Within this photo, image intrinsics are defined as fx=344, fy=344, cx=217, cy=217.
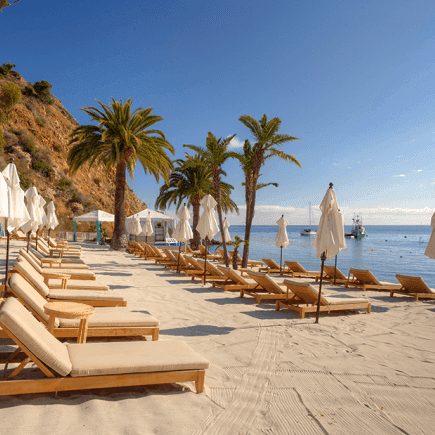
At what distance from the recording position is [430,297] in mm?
8875

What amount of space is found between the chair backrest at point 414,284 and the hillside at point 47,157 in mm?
35138

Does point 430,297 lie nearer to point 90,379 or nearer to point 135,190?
point 90,379

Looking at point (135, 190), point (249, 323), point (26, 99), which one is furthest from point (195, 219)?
point (135, 190)

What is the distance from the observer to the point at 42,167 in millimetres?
39438

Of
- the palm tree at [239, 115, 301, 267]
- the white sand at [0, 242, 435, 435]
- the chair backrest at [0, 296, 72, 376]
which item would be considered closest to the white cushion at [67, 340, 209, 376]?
the chair backrest at [0, 296, 72, 376]

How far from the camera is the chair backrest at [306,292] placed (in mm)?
6434

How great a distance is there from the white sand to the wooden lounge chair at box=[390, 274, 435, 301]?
2.66 meters

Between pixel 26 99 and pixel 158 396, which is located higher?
pixel 26 99

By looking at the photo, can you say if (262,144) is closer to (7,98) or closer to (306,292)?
(306,292)

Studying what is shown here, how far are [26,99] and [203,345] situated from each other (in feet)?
160

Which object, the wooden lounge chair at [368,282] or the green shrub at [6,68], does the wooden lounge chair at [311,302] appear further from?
the green shrub at [6,68]

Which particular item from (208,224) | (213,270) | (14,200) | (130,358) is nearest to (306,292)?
(213,270)

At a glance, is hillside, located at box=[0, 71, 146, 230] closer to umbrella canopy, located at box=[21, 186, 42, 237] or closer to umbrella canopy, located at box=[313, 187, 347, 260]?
umbrella canopy, located at box=[21, 186, 42, 237]

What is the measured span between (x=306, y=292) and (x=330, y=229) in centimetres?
131
